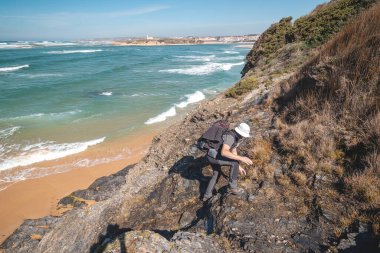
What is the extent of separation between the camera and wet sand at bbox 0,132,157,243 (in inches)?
360

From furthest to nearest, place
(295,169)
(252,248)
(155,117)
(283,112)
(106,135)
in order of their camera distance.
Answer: (155,117), (106,135), (283,112), (295,169), (252,248)

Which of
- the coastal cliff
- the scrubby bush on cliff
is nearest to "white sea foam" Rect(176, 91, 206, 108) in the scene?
the scrubby bush on cliff

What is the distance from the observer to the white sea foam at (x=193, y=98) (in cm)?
2084

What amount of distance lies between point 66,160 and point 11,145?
3.74m

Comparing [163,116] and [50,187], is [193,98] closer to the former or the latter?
[163,116]

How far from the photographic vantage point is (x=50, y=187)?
1055 cm

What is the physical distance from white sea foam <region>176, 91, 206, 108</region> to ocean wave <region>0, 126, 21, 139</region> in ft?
34.3

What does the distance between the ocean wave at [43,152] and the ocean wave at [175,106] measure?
3.83 metres

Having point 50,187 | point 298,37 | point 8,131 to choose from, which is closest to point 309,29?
point 298,37

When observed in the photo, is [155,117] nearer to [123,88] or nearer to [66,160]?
[66,160]

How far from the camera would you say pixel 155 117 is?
17.9 metres

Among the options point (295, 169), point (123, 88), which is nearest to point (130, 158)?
point (295, 169)

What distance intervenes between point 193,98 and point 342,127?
58.3 ft

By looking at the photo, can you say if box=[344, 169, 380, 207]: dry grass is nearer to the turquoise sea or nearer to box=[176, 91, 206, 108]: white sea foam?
the turquoise sea
